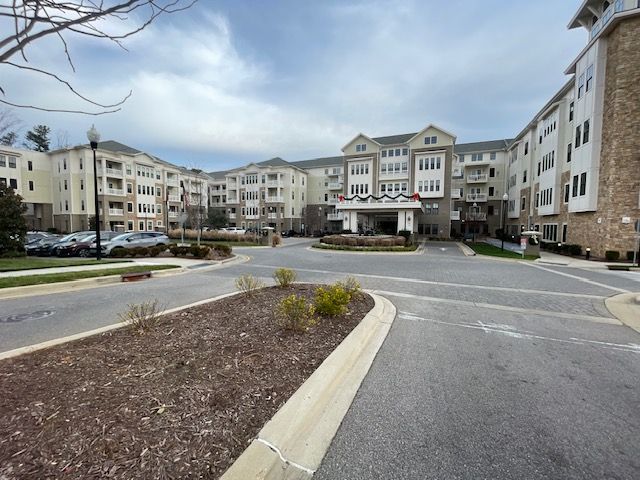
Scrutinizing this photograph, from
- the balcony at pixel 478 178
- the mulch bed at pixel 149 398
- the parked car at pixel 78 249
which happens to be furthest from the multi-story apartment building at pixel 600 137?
the parked car at pixel 78 249

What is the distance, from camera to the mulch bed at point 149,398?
2154 mm

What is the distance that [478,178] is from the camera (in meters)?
51.2

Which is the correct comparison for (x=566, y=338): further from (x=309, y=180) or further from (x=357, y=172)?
(x=309, y=180)

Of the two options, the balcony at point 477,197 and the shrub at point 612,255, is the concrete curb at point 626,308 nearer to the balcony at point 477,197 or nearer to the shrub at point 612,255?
the shrub at point 612,255

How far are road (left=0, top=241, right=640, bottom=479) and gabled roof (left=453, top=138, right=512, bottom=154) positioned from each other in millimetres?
49993

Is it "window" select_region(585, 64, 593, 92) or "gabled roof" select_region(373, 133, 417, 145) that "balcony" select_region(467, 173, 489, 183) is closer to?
"gabled roof" select_region(373, 133, 417, 145)

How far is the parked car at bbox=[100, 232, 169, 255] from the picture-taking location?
19969 millimetres

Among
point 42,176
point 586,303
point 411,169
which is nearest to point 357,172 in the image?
point 411,169

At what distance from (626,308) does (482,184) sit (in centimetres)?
4967

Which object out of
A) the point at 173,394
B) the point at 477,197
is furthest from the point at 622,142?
the point at 477,197

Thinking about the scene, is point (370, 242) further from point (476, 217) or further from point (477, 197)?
point (477, 197)

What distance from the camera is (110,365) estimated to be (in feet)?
11.8

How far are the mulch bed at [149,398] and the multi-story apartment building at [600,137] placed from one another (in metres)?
24.0

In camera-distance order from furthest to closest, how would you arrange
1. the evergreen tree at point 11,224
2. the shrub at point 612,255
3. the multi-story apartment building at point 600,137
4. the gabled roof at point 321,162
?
1. the gabled roof at point 321,162
2. the multi-story apartment building at point 600,137
3. the shrub at point 612,255
4. the evergreen tree at point 11,224
